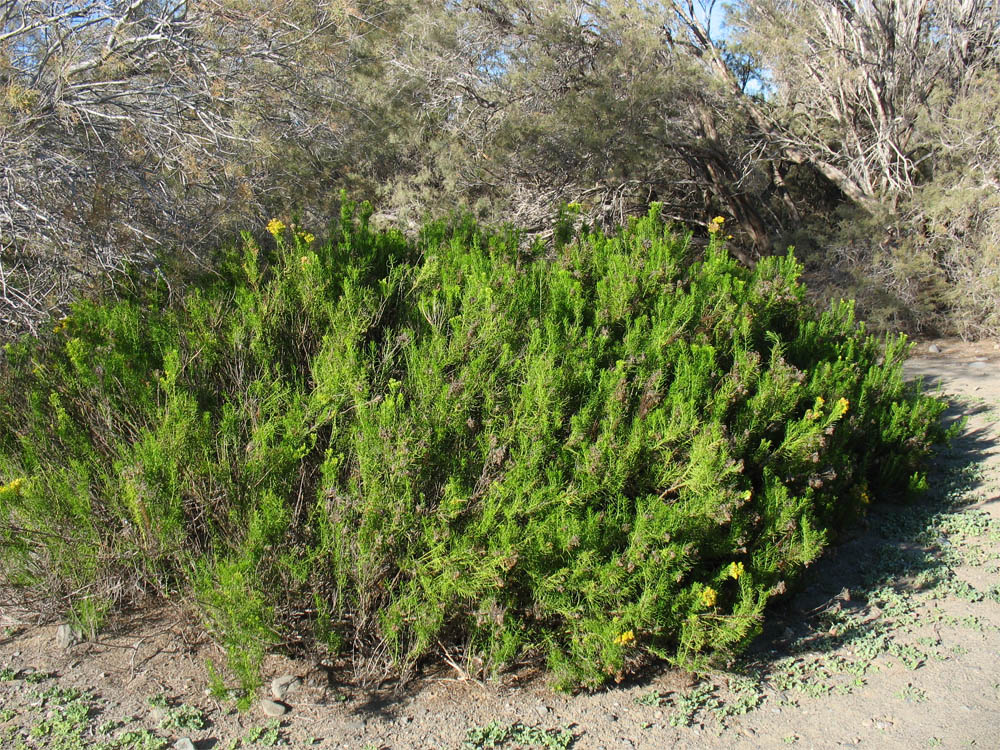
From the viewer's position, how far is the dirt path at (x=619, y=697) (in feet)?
9.57

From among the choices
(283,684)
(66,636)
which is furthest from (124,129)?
(283,684)

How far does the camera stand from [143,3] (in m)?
5.65

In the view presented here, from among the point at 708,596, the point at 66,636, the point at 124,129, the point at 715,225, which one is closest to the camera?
the point at 708,596

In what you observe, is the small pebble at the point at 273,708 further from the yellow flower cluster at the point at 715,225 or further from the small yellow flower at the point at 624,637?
the yellow flower cluster at the point at 715,225

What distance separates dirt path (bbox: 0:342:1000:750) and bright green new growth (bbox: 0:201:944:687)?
0.14 meters

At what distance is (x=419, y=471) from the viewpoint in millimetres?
3131

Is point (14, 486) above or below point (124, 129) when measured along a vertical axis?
below

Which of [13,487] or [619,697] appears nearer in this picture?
[13,487]

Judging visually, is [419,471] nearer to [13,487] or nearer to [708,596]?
[708,596]

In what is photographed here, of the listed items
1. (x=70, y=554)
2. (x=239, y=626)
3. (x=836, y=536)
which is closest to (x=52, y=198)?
(x=70, y=554)

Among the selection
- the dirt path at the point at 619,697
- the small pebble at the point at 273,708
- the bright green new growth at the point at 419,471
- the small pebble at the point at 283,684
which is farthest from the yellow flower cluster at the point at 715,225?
the small pebble at the point at 273,708

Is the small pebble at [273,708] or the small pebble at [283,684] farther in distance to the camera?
the small pebble at [283,684]

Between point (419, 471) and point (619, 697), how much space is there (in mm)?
1065

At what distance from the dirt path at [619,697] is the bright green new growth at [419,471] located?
14 cm
